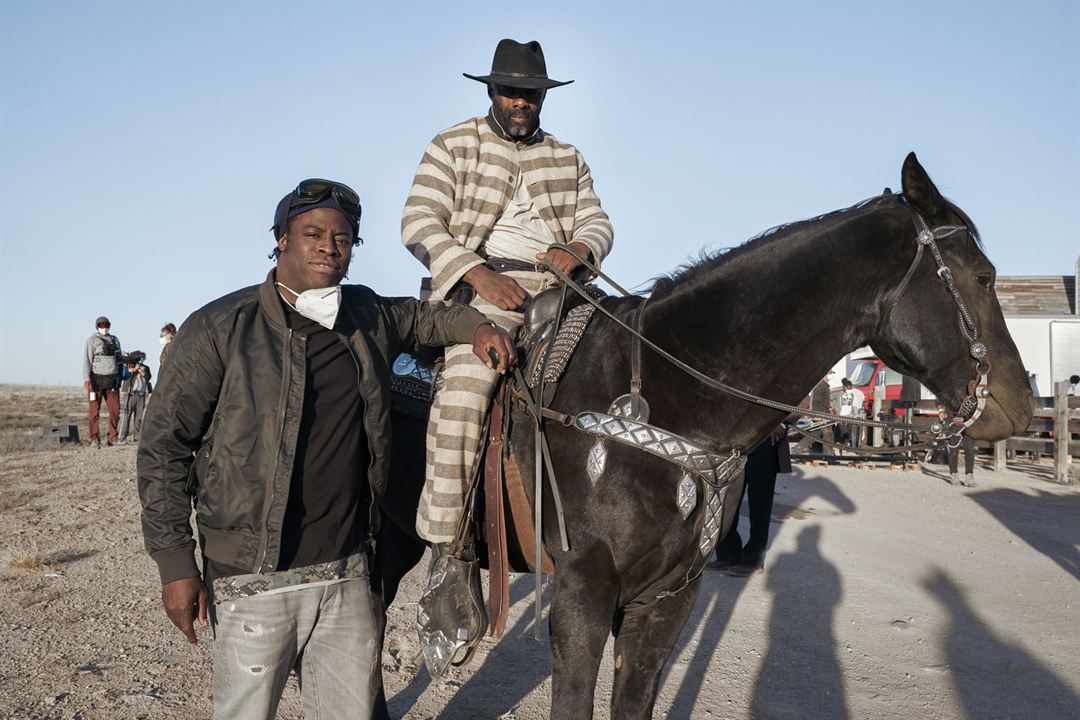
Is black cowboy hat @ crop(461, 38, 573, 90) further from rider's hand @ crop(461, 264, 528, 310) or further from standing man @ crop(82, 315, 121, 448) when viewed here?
standing man @ crop(82, 315, 121, 448)

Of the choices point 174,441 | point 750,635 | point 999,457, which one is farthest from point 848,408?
point 174,441

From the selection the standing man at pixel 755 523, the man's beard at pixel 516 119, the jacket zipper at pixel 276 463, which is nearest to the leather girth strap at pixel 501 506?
the jacket zipper at pixel 276 463

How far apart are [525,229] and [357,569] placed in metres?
1.69

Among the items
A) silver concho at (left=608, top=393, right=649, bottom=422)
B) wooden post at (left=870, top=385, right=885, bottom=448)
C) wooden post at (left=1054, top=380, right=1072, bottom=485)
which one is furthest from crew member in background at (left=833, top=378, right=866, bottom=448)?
silver concho at (left=608, top=393, right=649, bottom=422)

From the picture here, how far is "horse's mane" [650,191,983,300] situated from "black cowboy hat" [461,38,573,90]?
3.50ft

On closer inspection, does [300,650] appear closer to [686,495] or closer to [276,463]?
[276,463]

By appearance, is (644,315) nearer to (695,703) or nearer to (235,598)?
(235,598)

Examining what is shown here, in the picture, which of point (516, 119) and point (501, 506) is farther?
point (516, 119)

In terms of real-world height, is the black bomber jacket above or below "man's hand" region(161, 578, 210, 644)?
above

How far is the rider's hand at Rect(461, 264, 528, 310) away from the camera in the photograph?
11.4ft

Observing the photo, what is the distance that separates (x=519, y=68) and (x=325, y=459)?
6.49ft

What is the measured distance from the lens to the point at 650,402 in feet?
10.4

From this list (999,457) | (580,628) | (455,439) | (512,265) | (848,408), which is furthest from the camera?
(848,408)

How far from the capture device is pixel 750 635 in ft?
21.0
